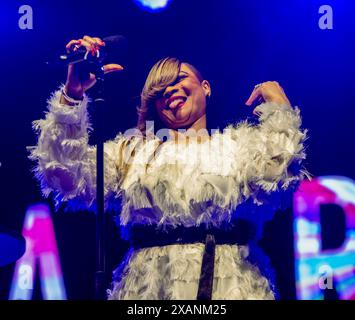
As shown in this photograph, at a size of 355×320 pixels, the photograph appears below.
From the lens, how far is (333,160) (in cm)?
248

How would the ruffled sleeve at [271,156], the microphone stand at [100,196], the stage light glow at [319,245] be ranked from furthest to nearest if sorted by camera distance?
the stage light glow at [319,245]
the ruffled sleeve at [271,156]
the microphone stand at [100,196]

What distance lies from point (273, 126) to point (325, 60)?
55 centimetres


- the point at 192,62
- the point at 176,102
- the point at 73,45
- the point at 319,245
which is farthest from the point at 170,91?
the point at 319,245

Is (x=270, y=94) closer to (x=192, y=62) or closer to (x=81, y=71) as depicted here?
(x=192, y=62)

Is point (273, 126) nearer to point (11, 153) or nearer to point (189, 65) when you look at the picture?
point (189, 65)

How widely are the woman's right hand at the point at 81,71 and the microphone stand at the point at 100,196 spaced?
1.5 inches

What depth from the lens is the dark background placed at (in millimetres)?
2492

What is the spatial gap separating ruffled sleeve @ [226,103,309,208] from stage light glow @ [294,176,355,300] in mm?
407

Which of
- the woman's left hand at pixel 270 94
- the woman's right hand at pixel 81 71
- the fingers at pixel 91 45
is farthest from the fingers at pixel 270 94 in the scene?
the fingers at pixel 91 45

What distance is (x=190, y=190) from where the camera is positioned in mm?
2051

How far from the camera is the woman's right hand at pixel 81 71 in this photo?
1.71 meters

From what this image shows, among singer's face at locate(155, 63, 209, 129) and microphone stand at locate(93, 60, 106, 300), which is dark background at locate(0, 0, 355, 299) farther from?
microphone stand at locate(93, 60, 106, 300)

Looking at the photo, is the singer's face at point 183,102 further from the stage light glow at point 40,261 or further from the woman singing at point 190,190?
the stage light glow at point 40,261

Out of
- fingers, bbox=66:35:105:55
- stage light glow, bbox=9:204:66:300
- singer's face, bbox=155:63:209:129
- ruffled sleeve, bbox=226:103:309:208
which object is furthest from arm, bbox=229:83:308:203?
stage light glow, bbox=9:204:66:300
